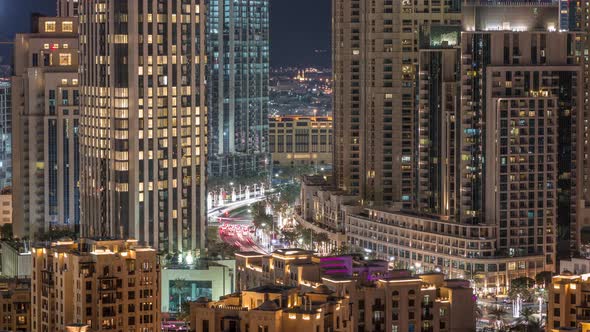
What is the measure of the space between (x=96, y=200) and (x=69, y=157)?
9.31 m

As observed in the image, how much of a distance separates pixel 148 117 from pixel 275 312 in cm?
2882

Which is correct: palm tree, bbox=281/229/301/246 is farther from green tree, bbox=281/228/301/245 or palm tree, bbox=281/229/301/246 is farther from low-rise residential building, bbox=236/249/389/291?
low-rise residential building, bbox=236/249/389/291

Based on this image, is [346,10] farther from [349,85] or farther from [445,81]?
[445,81]

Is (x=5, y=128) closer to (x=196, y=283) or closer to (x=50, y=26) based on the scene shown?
(x=50, y=26)

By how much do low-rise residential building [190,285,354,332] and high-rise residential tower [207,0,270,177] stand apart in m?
72.0

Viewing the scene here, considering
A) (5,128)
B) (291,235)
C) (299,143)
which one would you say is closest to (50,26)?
(291,235)

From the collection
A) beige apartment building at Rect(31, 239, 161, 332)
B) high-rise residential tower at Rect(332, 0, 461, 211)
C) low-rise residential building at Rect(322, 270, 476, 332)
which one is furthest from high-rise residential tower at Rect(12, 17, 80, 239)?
low-rise residential building at Rect(322, 270, 476, 332)

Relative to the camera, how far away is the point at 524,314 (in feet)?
239

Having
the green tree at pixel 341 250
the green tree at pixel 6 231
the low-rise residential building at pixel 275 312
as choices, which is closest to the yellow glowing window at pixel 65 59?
the green tree at pixel 6 231

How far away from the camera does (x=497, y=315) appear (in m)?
73.9

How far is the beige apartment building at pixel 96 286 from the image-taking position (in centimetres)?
6300

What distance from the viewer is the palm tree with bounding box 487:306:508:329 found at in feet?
239

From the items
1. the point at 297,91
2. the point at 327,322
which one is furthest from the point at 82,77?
the point at 297,91

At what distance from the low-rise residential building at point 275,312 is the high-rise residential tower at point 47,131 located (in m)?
34.6
